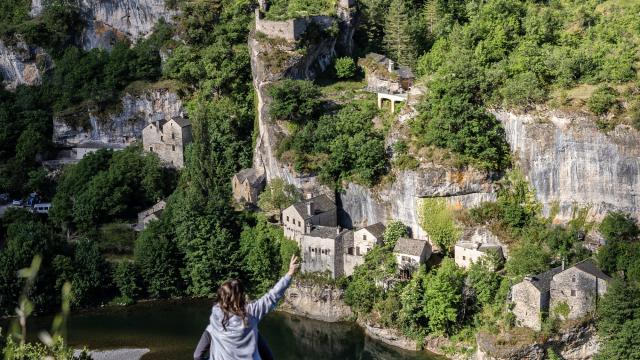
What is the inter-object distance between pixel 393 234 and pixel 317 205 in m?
3.88

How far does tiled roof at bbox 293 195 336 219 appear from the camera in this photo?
42000mm

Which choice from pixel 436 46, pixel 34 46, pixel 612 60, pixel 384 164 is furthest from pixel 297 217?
pixel 34 46

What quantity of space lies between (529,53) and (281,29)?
12.8 metres

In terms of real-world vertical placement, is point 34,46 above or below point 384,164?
above

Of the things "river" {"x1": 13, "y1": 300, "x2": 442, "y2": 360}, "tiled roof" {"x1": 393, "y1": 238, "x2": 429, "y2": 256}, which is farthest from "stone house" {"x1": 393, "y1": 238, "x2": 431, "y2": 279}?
"river" {"x1": 13, "y1": 300, "x2": 442, "y2": 360}

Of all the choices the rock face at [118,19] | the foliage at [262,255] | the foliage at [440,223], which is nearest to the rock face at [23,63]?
the rock face at [118,19]

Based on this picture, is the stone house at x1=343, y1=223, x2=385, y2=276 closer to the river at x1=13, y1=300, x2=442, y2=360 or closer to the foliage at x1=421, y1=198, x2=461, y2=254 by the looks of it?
the foliage at x1=421, y1=198, x2=461, y2=254

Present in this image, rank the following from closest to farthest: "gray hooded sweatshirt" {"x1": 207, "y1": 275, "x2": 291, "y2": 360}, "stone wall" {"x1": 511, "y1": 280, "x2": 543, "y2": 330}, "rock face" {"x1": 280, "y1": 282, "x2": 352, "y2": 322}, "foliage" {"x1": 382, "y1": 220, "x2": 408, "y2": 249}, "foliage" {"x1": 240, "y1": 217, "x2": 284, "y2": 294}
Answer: "gray hooded sweatshirt" {"x1": 207, "y1": 275, "x2": 291, "y2": 360} → "stone wall" {"x1": 511, "y1": 280, "x2": 543, "y2": 330} → "rock face" {"x1": 280, "y1": 282, "x2": 352, "y2": 322} → "foliage" {"x1": 382, "y1": 220, "x2": 408, "y2": 249} → "foliage" {"x1": 240, "y1": 217, "x2": 284, "y2": 294}

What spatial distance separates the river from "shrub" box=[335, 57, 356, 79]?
510 inches

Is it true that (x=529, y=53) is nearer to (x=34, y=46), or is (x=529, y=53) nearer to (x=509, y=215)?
(x=509, y=215)

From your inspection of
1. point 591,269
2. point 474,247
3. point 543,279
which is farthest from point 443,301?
point 591,269

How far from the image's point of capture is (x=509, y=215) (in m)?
39.2

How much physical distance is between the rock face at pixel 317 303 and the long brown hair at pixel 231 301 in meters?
32.4

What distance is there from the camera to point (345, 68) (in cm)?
4756
